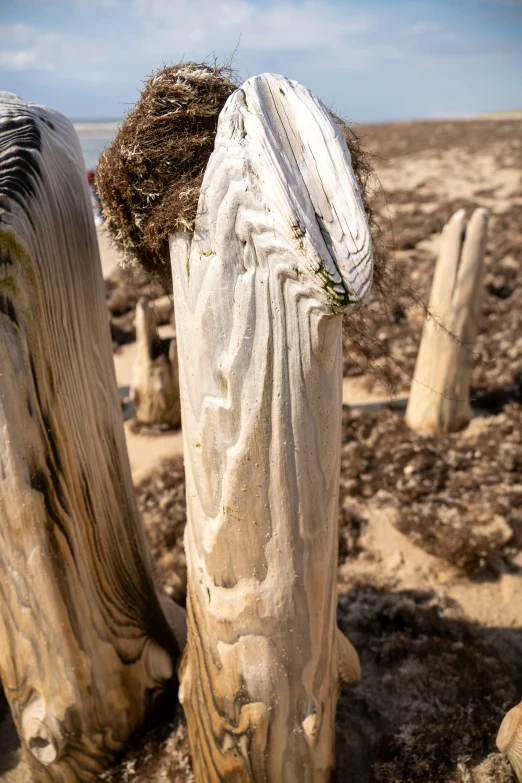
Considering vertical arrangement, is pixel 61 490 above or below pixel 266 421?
below

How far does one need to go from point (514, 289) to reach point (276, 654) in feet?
26.1

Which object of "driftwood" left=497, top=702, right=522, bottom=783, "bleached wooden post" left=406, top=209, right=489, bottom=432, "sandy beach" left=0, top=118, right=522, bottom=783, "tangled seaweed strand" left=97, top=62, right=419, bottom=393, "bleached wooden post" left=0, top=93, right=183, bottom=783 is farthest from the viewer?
"bleached wooden post" left=406, top=209, right=489, bottom=432

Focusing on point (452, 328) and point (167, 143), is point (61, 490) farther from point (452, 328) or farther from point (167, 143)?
point (452, 328)

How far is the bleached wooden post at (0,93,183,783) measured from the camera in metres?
1.39

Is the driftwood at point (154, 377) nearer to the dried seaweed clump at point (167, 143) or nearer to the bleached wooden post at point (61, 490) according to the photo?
the bleached wooden post at point (61, 490)

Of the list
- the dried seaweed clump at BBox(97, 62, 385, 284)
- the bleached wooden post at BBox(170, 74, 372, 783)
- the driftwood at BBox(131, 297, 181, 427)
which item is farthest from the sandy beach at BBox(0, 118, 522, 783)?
the bleached wooden post at BBox(170, 74, 372, 783)

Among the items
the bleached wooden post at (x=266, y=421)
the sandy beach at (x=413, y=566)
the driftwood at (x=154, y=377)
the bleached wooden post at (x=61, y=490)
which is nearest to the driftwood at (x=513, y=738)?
the sandy beach at (x=413, y=566)

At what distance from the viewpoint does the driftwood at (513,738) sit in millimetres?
1893

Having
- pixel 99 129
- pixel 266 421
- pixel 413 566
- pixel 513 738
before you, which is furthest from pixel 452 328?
pixel 99 129

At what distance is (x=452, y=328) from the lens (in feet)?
15.2

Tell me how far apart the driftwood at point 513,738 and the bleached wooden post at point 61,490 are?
1277 mm

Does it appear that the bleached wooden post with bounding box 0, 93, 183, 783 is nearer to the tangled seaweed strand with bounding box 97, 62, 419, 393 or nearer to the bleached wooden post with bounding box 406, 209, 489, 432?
the tangled seaweed strand with bounding box 97, 62, 419, 393

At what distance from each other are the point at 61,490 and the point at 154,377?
12.3 feet

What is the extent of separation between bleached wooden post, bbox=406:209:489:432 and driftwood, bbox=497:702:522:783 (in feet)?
8.50
